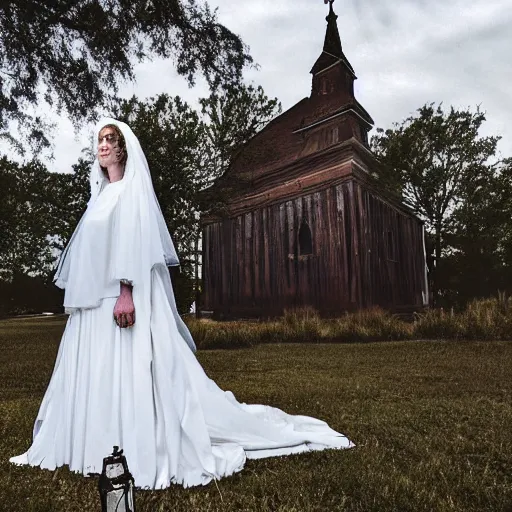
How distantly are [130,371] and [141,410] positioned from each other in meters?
0.23

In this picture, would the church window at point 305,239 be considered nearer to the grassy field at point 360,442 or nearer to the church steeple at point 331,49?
the church steeple at point 331,49

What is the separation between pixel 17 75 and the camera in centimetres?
917

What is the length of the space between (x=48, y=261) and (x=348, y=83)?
1279cm

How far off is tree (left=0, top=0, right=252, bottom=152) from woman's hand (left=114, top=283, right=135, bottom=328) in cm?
821

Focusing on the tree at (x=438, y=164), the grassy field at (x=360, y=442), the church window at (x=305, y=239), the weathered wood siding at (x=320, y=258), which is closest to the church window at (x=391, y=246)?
the weathered wood siding at (x=320, y=258)

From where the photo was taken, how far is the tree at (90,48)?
9023 mm

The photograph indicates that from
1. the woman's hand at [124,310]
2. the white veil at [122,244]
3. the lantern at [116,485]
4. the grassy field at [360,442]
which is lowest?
the grassy field at [360,442]

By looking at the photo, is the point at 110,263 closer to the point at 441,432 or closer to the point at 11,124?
the point at 441,432

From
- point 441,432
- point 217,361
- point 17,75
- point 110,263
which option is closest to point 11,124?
point 17,75

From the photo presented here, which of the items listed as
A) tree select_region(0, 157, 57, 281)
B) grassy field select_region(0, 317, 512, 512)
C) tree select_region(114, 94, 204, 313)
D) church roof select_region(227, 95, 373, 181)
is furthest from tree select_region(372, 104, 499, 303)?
tree select_region(0, 157, 57, 281)

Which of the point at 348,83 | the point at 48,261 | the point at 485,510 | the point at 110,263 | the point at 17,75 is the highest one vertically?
the point at 348,83

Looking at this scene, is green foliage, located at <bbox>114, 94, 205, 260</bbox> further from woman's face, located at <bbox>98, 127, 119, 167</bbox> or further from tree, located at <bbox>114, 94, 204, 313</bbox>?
woman's face, located at <bbox>98, 127, 119, 167</bbox>

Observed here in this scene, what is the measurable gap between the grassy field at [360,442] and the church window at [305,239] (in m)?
5.15

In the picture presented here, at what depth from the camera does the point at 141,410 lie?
8.61ft
